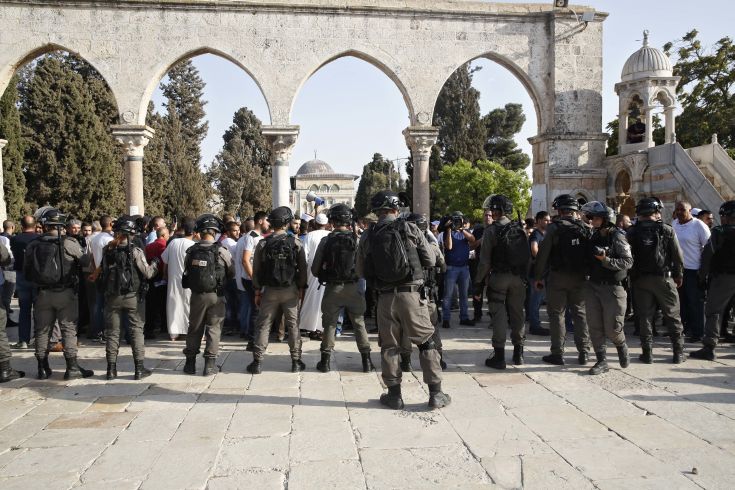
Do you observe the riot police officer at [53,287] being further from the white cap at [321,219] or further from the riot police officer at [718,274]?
the riot police officer at [718,274]

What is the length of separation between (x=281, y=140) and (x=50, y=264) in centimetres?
879

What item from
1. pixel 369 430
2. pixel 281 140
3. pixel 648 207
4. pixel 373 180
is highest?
pixel 373 180

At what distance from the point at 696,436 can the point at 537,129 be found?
12632mm

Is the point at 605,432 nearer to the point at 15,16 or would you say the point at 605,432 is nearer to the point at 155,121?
the point at 15,16

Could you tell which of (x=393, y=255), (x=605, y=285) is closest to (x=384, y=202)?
(x=393, y=255)

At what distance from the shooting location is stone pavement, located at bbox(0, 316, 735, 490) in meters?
4.00

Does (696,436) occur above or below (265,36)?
below

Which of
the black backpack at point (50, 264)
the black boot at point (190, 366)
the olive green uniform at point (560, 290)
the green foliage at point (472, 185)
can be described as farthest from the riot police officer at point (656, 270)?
the green foliage at point (472, 185)

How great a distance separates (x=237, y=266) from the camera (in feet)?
29.4

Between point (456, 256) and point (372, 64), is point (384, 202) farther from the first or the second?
point (372, 64)

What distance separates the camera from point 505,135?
2208 inches

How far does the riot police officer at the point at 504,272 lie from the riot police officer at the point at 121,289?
4145 millimetres

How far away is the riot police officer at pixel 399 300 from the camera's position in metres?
5.41

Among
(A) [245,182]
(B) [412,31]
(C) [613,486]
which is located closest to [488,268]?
(C) [613,486]
